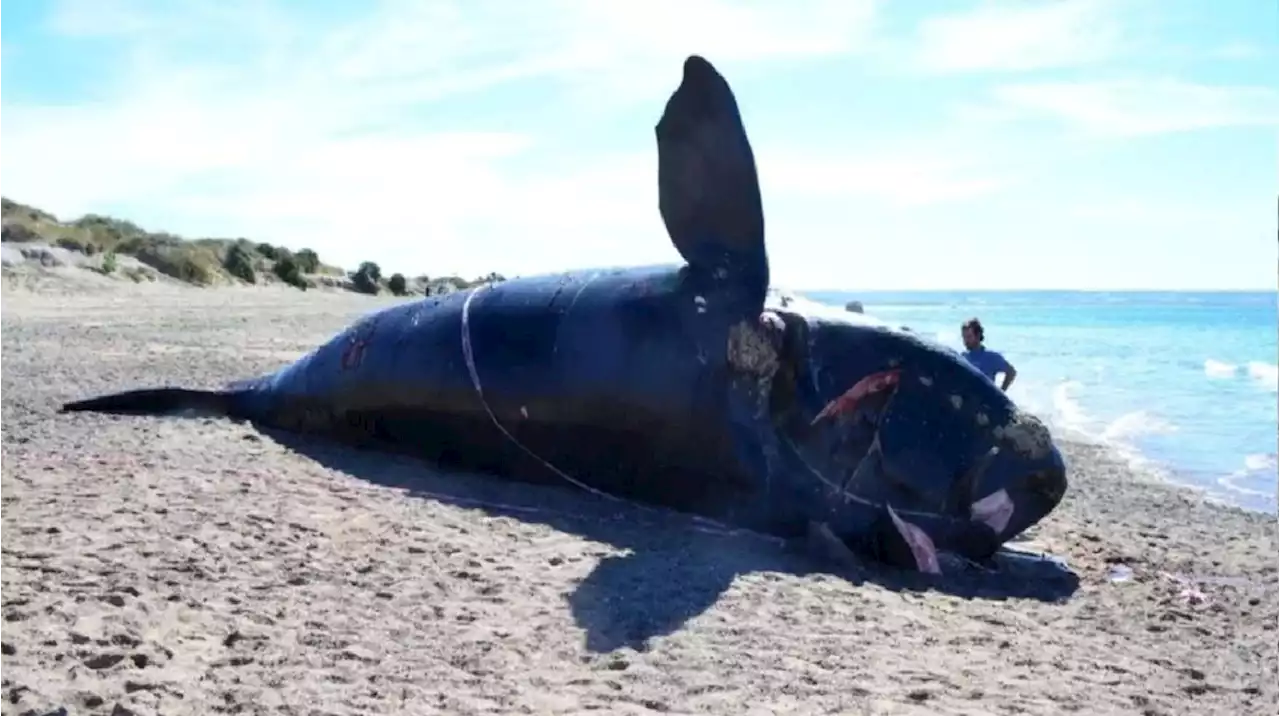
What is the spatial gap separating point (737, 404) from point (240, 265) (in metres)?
33.5

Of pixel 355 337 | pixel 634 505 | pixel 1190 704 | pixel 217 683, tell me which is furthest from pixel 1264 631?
pixel 355 337

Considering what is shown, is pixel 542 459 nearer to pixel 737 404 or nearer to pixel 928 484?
pixel 737 404

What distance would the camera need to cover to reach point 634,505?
7.14 metres

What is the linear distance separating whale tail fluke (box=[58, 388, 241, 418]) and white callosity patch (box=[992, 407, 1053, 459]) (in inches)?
211

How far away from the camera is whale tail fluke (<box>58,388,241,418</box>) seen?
9.00 meters

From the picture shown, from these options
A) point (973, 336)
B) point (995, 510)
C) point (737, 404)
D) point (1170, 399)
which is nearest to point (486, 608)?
point (737, 404)

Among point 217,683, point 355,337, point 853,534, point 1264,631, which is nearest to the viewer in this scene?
point 217,683

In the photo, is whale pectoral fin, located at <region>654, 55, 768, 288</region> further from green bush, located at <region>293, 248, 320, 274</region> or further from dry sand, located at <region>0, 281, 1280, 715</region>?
green bush, located at <region>293, 248, 320, 274</region>

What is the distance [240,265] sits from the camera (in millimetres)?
37844

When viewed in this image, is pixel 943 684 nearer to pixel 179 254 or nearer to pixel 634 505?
pixel 634 505

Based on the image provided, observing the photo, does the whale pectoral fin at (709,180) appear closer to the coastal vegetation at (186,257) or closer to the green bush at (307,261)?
the coastal vegetation at (186,257)

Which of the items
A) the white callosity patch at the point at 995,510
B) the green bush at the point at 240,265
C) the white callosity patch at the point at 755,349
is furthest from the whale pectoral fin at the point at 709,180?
the green bush at the point at 240,265

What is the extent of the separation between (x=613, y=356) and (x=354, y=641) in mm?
2933

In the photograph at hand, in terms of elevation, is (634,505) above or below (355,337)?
below
